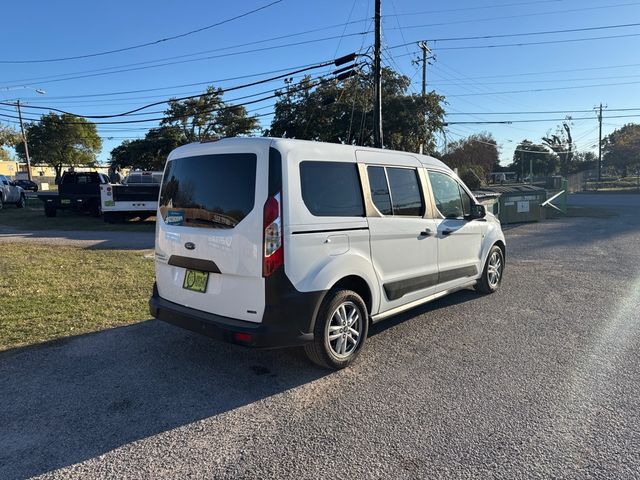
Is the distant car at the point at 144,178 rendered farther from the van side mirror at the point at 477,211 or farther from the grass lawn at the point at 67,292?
the van side mirror at the point at 477,211

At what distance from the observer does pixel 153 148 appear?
4431cm

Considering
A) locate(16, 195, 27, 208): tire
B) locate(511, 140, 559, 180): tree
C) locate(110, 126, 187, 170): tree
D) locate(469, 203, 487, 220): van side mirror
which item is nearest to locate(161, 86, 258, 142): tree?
locate(110, 126, 187, 170): tree

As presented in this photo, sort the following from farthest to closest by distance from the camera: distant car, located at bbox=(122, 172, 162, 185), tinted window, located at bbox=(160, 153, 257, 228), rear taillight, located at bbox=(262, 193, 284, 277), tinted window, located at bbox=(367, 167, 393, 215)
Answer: distant car, located at bbox=(122, 172, 162, 185) < tinted window, located at bbox=(367, 167, 393, 215) < tinted window, located at bbox=(160, 153, 257, 228) < rear taillight, located at bbox=(262, 193, 284, 277)

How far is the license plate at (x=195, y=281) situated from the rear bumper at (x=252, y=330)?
0.69 ft

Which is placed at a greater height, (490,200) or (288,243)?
(288,243)

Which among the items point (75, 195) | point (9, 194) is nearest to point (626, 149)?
point (75, 195)

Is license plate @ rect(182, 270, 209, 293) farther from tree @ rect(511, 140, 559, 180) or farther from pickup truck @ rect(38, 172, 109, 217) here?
tree @ rect(511, 140, 559, 180)

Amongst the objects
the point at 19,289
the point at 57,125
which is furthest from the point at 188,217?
the point at 57,125

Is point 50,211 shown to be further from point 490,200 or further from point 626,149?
point 626,149

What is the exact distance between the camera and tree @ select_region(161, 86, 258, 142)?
42.0 meters

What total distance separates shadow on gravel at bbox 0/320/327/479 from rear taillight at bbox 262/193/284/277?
1.03m

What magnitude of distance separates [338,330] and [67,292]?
476 cm

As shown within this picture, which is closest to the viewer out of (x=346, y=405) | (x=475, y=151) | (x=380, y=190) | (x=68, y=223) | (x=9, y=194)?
(x=346, y=405)

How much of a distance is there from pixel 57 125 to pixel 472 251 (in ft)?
204
